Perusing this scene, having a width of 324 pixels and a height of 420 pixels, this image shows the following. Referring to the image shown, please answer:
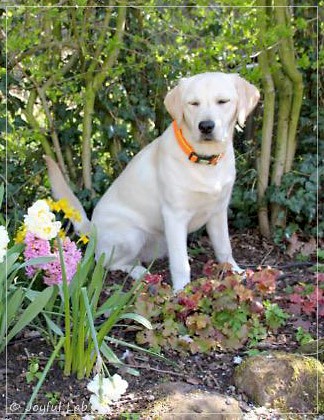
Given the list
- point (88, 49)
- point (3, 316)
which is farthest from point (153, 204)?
point (3, 316)

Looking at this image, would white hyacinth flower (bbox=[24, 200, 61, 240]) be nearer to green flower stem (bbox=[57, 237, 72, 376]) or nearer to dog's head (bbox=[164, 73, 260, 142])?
green flower stem (bbox=[57, 237, 72, 376])

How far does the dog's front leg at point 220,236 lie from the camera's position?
13.9 feet

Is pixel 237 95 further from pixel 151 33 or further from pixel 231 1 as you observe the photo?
pixel 151 33

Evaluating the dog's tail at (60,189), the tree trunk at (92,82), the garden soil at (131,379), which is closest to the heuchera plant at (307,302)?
the garden soil at (131,379)

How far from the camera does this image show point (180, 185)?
3.89 m

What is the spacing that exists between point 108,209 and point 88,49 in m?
1.06

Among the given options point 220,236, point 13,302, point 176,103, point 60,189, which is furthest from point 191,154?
point 13,302

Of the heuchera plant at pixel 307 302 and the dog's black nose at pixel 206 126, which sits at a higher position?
the dog's black nose at pixel 206 126

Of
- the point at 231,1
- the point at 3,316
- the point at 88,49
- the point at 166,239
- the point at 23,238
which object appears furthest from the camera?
the point at 88,49

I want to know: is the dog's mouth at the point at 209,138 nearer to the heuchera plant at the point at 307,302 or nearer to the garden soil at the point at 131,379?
the heuchera plant at the point at 307,302

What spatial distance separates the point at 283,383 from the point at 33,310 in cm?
100

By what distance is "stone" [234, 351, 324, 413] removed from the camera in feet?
9.31

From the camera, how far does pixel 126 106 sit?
193 inches

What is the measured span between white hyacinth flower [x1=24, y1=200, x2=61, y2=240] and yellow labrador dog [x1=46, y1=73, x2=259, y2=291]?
53cm
